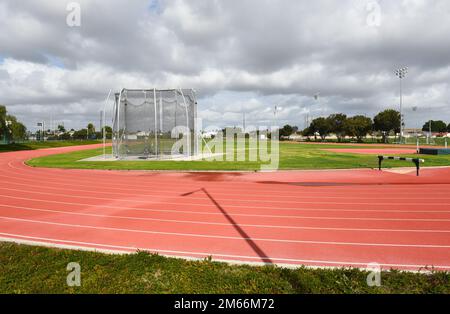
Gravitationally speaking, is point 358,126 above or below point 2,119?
above

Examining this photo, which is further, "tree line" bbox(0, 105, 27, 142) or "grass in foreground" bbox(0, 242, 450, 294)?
"tree line" bbox(0, 105, 27, 142)

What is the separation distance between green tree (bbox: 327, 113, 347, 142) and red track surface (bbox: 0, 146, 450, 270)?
249 feet

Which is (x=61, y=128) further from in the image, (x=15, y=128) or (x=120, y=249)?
(x=120, y=249)

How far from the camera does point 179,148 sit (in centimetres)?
2761

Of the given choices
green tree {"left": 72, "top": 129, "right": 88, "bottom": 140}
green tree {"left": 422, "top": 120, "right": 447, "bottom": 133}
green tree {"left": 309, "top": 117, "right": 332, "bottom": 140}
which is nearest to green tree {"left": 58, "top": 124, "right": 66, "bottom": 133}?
green tree {"left": 72, "top": 129, "right": 88, "bottom": 140}

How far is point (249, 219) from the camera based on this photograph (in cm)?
786

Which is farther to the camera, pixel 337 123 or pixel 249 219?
pixel 337 123

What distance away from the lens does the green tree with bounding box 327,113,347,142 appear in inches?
3360

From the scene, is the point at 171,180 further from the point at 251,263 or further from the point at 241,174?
the point at 251,263

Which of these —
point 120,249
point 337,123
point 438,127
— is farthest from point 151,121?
point 438,127

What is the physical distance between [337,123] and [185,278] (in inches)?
3562

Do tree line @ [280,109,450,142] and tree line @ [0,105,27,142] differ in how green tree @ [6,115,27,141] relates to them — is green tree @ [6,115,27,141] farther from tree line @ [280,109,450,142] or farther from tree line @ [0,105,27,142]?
tree line @ [280,109,450,142]

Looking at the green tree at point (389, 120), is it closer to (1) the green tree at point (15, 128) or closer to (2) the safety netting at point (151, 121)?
(2) the safety netting at point (151, 121)
